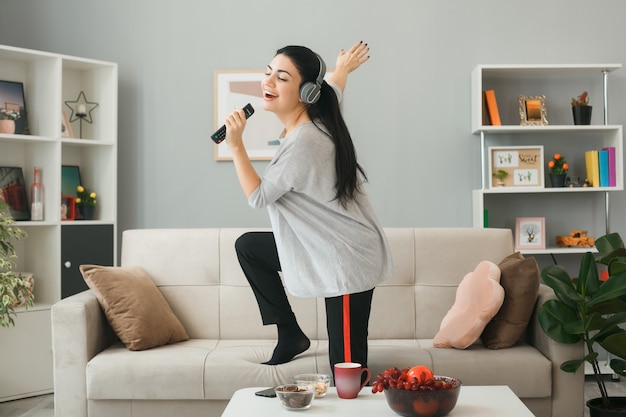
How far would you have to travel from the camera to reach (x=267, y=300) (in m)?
2.85

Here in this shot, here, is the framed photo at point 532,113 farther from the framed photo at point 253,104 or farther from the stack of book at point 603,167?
the framed photo at point 253,104

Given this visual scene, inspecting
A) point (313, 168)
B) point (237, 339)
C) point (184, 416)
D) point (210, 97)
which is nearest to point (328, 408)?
point (313, 168)

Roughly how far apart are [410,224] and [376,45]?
108 centimetres

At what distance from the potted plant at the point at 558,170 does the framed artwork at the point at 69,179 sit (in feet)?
8.88

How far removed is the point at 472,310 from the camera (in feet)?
9.69

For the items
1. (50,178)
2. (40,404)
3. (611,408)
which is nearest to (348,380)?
(611,408)

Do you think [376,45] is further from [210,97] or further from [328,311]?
[328,311]

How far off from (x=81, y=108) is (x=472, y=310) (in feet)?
8.62

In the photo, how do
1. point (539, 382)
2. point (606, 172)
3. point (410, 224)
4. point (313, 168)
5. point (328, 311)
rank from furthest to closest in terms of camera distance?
point (410, 224) < point (606, 172) < point (539, 382) < point (328, 311) < point (313, 168)

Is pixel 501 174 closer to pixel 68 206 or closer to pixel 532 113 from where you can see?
pixel 532 113

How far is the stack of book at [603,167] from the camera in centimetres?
430

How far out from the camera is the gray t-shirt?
7.70 feet

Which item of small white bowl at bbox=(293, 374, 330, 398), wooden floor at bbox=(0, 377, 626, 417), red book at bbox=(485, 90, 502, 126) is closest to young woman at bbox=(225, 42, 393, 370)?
small white bowl at bbox=(293, 374, 330, 398)

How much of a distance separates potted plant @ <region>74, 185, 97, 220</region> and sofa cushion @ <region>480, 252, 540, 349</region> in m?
2.48
